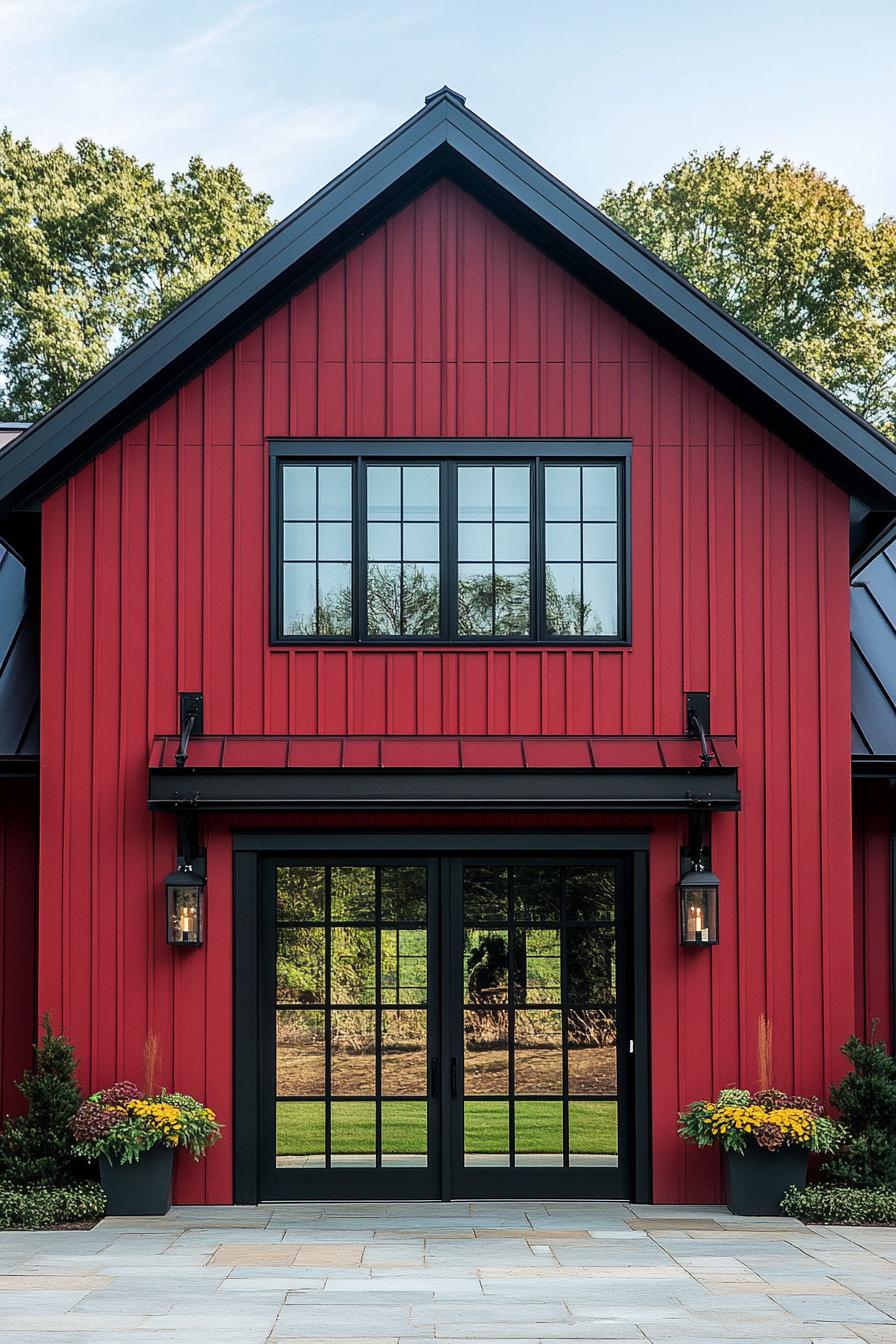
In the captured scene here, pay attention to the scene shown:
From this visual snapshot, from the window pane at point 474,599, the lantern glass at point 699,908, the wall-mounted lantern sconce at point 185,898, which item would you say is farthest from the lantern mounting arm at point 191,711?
the lantern glass at point 699,908

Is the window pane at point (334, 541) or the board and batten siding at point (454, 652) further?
the window pane at point (334, 541)

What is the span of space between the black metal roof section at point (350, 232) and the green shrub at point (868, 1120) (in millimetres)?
3761

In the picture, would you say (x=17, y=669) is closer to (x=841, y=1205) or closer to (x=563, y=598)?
(x=563, y=598)

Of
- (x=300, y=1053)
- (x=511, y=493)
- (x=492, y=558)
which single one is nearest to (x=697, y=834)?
(x=492, y=558)

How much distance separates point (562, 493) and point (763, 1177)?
15.4 ft

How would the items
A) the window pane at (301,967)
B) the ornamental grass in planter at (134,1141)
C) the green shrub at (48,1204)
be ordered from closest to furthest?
the green shrub at (48,1204) < the ornamental grass in planter at (134,1141) < the window pane at (301,967)

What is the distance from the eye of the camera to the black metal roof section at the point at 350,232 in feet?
31.0

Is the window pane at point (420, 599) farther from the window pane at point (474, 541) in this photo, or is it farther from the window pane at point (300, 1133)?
the window pane at point (300, 1133)

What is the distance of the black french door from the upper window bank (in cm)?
161

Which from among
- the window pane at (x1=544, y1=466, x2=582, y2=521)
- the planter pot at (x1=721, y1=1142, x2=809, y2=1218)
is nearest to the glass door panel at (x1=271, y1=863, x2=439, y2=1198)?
the planter pot at (x1=721, y1=1142, x2=809, y2=1218)

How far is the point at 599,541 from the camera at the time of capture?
996cm

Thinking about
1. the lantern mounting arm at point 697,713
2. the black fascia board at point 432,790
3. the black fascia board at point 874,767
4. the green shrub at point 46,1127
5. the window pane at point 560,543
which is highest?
the window pane at point 560,543

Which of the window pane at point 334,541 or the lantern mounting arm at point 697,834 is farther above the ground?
the window pane at point 334,541

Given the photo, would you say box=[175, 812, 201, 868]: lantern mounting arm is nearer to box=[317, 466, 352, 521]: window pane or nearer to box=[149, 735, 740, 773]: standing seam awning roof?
box=[149, 735, 740, 773]: standing seam awning roof
